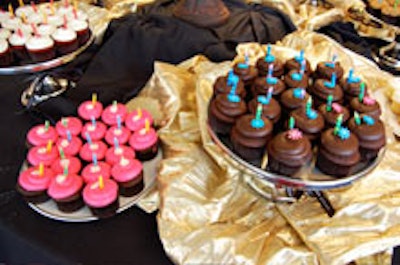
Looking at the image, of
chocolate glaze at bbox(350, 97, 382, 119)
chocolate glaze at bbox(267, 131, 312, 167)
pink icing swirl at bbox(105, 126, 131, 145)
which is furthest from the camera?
pink icing swirl at bbox(105, 126, 131, 145)

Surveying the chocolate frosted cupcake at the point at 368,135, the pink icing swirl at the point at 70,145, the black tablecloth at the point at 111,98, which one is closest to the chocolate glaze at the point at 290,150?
the chocolate frosted cupcake at the point at 368,135

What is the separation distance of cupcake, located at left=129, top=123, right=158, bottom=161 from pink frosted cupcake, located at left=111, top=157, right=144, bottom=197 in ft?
0.17

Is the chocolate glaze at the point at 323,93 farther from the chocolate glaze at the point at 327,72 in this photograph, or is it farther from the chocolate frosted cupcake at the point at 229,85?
the chocolate frosted cupcake at the point at 229,85

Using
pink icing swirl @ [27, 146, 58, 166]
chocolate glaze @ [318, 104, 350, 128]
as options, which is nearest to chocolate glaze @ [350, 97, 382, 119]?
chocolate glaze @ [318, 104, 350, 128]

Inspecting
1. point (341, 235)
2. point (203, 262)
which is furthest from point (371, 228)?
point (203, 262)

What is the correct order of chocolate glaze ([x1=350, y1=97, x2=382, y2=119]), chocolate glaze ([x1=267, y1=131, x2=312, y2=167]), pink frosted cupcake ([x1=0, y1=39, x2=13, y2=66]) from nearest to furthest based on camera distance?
chocolate glaze ([x1=267, y1=131, x2=312, y2=167])
chocolate glaze ([x1=350, y1=97, x2=382, y2=119])
pink frosted cupcake ([x1=0, y1=39, x2=13, y2=66])

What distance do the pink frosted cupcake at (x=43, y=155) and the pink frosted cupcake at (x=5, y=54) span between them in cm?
29

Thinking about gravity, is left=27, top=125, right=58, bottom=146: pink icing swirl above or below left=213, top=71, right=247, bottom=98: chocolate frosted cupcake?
below

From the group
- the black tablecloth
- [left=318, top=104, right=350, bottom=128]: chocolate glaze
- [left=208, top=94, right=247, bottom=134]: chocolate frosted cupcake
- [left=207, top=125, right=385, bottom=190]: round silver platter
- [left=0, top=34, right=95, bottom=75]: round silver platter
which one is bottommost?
the black tablecloth

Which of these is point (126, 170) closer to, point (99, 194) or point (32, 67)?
point (99, 194)

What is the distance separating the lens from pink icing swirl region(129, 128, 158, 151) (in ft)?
3.12

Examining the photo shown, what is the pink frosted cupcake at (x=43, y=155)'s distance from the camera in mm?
907

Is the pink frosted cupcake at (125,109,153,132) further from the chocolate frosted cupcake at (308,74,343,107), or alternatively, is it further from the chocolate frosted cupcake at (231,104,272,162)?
the chocolate frosted cupcake at (308,74,343,107)

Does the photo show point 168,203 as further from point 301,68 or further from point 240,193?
point 301,68
